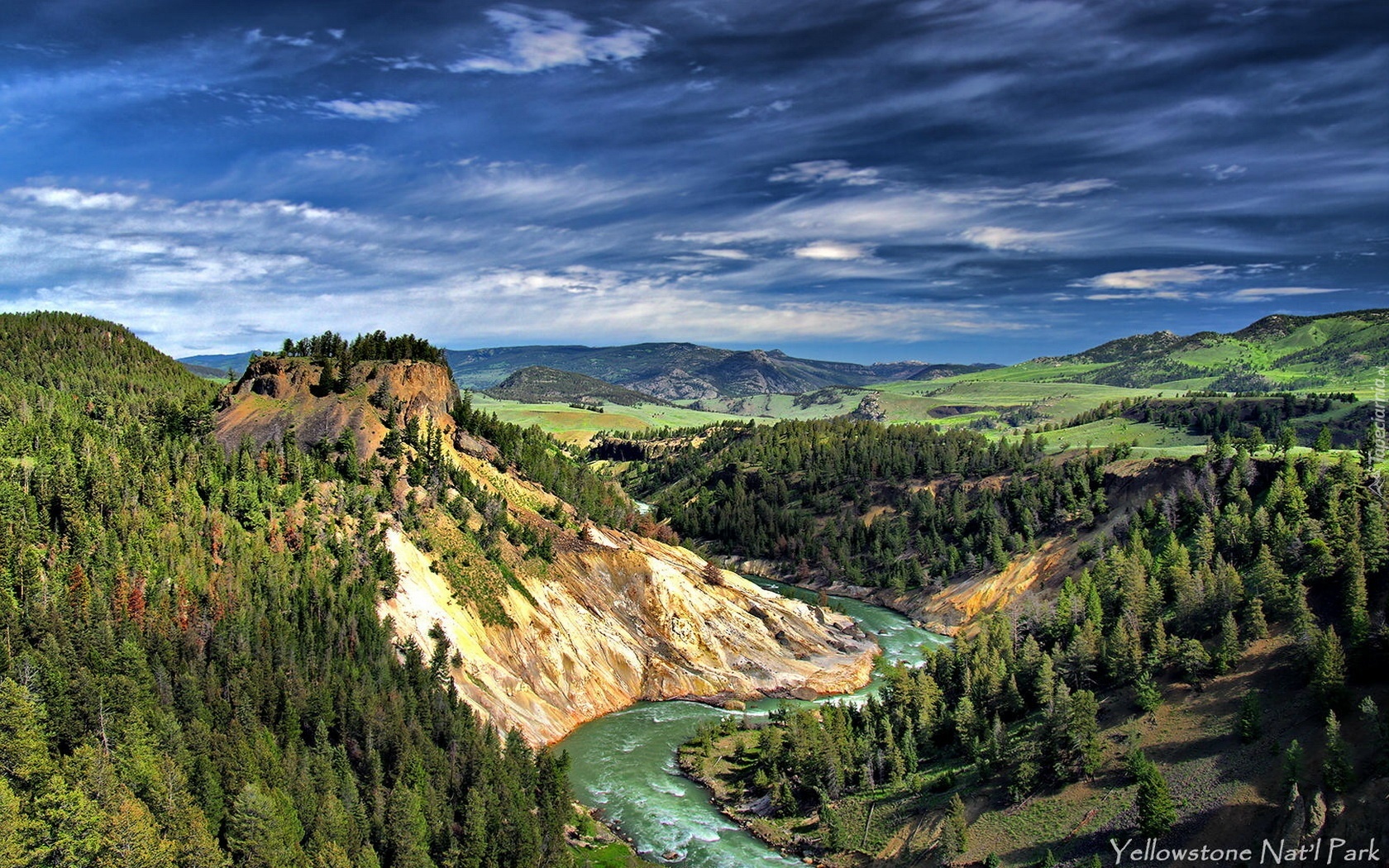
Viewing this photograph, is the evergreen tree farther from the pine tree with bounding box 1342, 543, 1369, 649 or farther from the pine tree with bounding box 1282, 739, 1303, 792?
the pine tree with bounding box 1342, 543, 1369, 649

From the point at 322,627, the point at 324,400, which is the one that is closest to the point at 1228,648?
the point at 322,627

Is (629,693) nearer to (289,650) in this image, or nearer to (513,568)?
(513,568)

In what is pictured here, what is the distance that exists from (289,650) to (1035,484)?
155313mm

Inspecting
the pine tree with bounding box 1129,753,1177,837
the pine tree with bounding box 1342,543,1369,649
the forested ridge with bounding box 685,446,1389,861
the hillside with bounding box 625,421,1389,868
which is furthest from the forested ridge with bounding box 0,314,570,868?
the pine tree with bounding box 1342,543,1369,649

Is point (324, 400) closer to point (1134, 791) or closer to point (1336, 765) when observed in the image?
point (1134, 791)

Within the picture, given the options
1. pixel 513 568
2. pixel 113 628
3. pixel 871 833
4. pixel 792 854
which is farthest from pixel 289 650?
pixel 871 833

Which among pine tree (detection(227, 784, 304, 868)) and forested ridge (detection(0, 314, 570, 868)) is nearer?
pine tree (detection(227, 784, 304, 868))

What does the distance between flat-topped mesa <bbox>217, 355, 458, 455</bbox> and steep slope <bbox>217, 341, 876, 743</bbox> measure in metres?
0.25

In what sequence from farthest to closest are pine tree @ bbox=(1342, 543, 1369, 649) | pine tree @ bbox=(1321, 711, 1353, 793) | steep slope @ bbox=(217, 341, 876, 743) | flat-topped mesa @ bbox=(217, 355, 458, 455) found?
flat-topped mesa @ bbox=(217, 355, 458, 455)
steep slope @ bbox=(217, 341, 876, 743)
pine tree @ bbox=(1342, 543, 1369, 649)
pine tree @ bbox=(1321, 711, 1353, 793)

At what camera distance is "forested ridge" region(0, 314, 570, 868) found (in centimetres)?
6275

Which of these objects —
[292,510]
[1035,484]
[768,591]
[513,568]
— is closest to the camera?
[292,510]

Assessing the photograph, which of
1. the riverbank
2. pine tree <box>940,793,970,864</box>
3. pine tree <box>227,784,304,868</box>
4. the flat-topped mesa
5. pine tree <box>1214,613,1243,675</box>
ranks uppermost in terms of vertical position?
the flat-topped mesa

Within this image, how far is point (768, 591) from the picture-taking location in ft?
451

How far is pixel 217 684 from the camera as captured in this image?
262 feet
